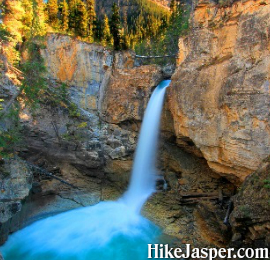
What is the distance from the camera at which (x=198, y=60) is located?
10383 millimetres

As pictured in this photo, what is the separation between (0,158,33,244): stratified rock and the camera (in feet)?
29.6

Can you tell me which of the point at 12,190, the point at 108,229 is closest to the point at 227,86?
the point at 108,229

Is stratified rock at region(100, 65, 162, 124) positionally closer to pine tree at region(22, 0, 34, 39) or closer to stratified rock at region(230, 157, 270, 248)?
pine tree at region(22, 0, 34, 39)

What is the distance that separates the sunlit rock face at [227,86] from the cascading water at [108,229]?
99.9 inches

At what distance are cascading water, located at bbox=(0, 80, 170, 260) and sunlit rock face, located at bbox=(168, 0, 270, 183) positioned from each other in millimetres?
2537

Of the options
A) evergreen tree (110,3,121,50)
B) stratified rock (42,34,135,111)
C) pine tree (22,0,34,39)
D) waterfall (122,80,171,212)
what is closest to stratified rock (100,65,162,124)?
waterfall (122,80,171,212)

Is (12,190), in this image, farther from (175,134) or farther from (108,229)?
(175,134)

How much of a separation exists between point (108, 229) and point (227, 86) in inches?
315

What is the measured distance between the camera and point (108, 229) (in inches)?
400

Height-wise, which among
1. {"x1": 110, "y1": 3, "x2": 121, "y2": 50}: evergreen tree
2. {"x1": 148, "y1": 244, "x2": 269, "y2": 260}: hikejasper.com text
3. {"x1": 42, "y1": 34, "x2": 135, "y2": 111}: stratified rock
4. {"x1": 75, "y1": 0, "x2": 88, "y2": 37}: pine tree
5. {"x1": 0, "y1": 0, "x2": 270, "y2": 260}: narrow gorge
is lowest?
{"x1": 148, "y1": 244, "x2": 269, "y2": 260}: hikejasper.com text

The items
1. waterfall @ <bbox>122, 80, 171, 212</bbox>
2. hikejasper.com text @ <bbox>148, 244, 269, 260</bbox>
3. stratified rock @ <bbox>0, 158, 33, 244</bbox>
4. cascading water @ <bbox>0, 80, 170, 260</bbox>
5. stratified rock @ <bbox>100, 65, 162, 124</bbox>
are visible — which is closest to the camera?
hikejasper.com text @ <bbox>148, 244, 269, 260</bbox>

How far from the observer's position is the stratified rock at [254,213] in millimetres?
6395

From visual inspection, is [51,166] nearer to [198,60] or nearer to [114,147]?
[114,147]

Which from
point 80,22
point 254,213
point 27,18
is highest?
point 80,22
